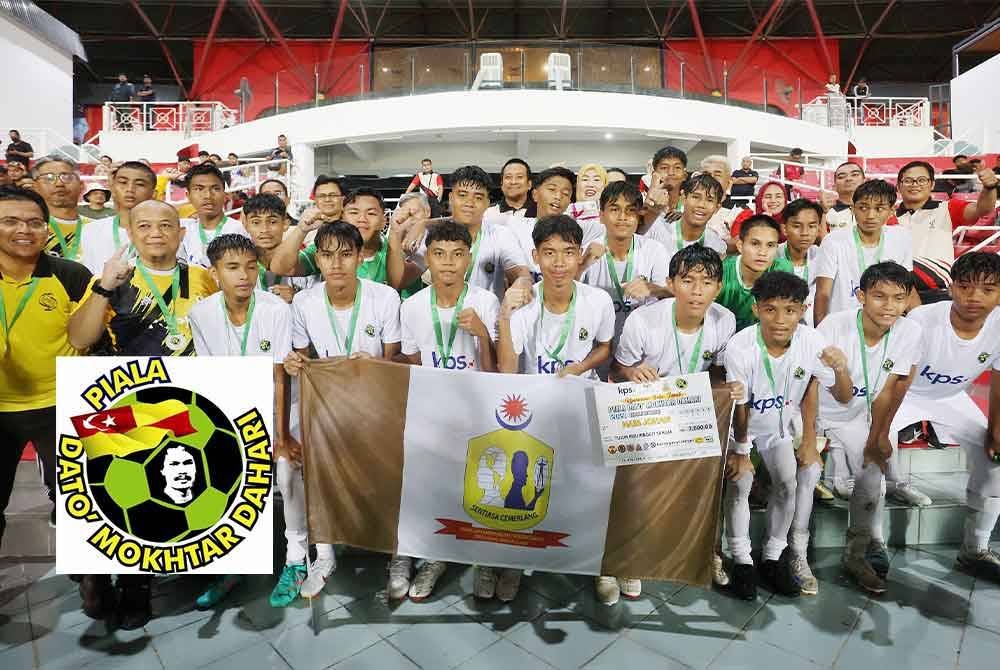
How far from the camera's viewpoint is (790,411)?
2988 mm

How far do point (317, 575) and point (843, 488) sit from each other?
3342 millimetres

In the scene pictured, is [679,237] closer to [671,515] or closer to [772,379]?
[772,379]

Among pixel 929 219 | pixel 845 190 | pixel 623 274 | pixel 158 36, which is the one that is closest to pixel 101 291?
pixel 623 274

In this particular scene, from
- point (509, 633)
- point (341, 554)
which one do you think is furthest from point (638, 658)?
point (341, 554)

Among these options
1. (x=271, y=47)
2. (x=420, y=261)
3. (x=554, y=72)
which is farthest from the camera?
(x=271, y=47)

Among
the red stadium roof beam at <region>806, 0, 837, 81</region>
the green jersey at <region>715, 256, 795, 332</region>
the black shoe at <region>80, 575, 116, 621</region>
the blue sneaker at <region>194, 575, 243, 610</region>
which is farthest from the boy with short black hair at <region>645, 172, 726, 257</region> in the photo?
the red stadium roof beam at <region>806, 0, 837, 81</region>

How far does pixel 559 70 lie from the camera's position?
47.4 feet

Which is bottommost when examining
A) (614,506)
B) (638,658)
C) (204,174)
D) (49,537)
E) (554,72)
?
(638,658)

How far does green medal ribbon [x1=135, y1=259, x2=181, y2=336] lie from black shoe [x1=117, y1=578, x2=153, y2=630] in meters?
1.31

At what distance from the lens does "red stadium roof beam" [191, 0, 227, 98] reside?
712 inches

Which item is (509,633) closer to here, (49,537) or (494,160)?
(49,537)

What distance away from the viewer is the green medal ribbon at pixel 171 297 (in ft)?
9.78

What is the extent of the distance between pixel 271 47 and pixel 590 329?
22.6m

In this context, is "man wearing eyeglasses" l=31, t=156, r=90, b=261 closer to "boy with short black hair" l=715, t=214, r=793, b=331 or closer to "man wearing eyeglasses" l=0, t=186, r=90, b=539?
"man wearing eyeglasses" l=0, t=186, r=90, b=539
